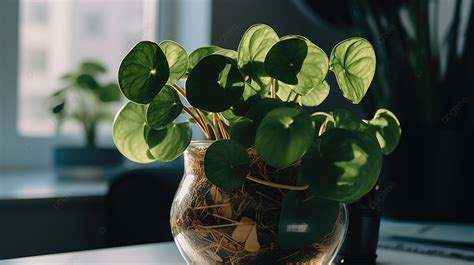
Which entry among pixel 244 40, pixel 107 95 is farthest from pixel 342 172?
pixel 107 95

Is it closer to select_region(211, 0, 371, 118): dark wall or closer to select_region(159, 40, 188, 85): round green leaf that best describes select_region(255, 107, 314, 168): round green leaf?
select_region(159, 40, 188, 85): round green leaf

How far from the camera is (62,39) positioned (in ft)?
6.13

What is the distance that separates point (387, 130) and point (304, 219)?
0.20 m

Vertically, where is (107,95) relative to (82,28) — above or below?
below

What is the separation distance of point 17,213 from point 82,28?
2.30 feet

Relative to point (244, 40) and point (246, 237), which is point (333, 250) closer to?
point (246, 237)

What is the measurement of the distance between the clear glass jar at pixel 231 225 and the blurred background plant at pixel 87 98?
1.09m

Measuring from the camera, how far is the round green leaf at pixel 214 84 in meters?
0.56

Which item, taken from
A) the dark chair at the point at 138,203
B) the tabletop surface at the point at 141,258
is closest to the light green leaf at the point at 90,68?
the dark chair at the point at 138,203

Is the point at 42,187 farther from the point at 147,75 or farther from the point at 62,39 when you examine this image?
the point at 147,75

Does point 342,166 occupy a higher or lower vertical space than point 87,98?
higher

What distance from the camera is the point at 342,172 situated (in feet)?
1.72

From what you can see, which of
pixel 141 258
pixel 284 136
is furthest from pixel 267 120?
pixel 141 258

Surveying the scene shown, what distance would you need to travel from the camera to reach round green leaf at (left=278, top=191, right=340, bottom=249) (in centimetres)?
55
